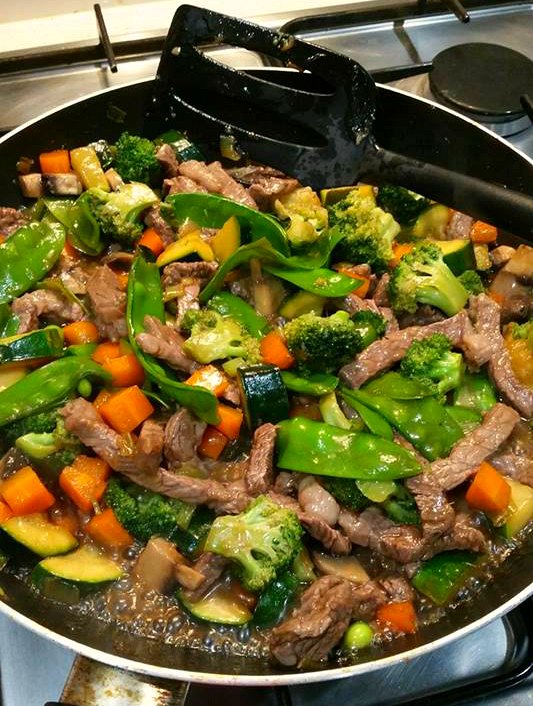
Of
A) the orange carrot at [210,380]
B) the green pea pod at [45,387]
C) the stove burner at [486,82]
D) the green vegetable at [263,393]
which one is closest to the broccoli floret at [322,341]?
the green vegetable at [263,393]

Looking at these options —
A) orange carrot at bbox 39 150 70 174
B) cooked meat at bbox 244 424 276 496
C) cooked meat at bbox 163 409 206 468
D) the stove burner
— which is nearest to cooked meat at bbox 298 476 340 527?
cooked meat at bbox 244 424 276 496

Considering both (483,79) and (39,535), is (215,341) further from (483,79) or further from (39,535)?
(483,79)

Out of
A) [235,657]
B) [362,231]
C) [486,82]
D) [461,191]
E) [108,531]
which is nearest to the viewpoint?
[235,657]

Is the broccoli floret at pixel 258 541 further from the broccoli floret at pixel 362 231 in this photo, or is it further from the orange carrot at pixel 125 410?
the broccoli floret at pixel 362 231

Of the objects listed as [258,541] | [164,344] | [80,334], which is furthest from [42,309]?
[258,541]

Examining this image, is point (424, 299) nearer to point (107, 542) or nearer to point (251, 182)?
point (251, 182)

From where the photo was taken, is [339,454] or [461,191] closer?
[339,454]

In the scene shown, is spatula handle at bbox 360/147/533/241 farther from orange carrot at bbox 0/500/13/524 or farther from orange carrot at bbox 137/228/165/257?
orange carrot at bbox 0/500/13/524

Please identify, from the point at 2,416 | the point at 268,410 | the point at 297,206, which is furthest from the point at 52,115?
the point at 268,410
